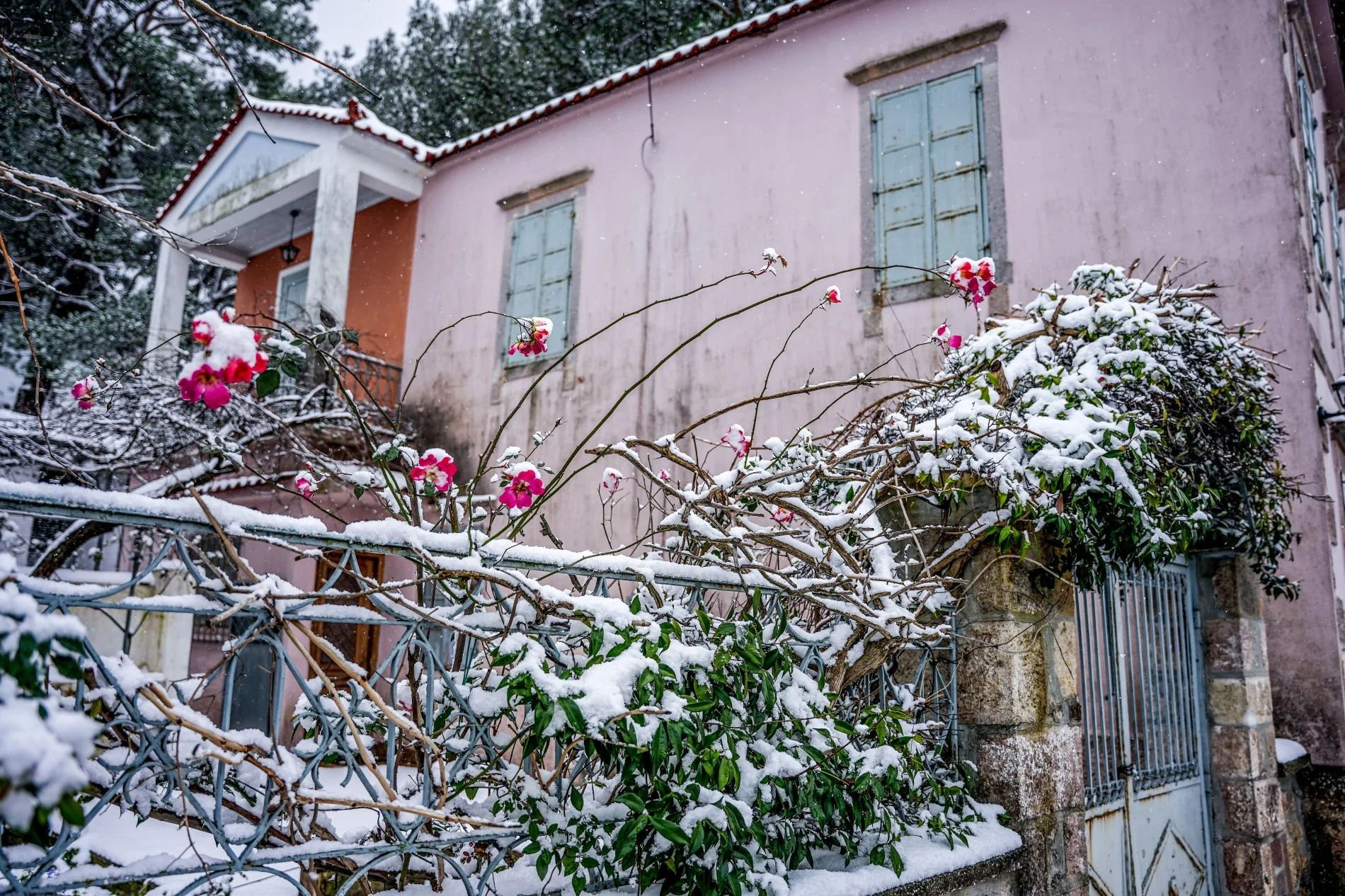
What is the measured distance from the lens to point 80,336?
41.8 feet

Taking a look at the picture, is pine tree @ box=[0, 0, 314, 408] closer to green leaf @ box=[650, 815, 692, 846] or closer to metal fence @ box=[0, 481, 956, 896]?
metal fence @ box=[0, 481, 956, 896]

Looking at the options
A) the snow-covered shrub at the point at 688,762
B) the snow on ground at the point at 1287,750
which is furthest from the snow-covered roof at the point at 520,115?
the snow-covered shrub at the point at 688,762

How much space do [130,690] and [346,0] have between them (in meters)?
21.9

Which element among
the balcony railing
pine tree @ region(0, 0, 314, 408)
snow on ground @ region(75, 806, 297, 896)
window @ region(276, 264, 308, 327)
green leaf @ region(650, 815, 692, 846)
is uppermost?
pine tree @ region(0, 0, 314, 408)

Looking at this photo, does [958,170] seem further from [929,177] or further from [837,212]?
[837,212]

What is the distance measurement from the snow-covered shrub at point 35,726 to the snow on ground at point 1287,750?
5819mm

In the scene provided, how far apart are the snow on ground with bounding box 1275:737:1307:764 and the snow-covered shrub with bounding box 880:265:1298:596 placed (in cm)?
116

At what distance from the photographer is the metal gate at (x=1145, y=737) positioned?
3789mm

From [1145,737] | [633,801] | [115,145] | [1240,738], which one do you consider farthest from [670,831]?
[115,145]

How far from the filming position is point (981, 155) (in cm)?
687

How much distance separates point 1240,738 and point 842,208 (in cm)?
482

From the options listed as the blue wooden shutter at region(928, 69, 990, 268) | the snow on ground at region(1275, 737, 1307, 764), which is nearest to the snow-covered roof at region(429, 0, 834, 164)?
the blue wooden shutter at region(928, 69, 990, 268)

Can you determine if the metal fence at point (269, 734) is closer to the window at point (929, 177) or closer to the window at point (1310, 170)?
the window at point (929, 177)

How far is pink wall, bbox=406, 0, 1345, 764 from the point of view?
568cm
